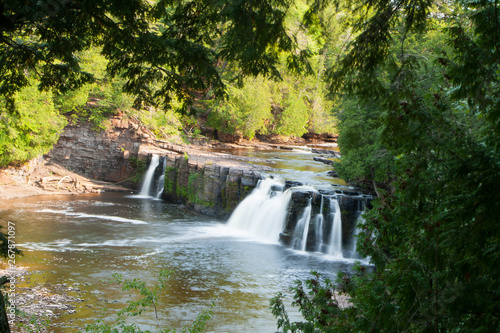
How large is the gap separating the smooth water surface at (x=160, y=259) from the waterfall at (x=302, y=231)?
0.59m

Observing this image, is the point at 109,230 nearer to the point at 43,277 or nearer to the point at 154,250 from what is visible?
the point at 154,250

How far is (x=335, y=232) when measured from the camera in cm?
1531

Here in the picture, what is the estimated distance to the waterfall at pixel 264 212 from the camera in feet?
54.3

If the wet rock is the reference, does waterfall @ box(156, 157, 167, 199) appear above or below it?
below

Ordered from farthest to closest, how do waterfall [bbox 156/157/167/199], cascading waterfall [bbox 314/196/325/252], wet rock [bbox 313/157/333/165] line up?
1. wet rock [bbox 313/157/333/165]
2. waterfall [bbox 156/157/167/199]
3. cascading waterfall [bbox 314/196/325/252]

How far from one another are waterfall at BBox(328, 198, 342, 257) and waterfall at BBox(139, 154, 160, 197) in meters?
11.1

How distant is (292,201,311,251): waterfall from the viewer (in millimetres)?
15477

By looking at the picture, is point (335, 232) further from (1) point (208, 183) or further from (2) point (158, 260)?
(1) point (208, 183)

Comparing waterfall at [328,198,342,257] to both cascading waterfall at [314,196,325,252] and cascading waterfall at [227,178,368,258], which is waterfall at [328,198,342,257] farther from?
cascading waterfall at [314,196,325,252]

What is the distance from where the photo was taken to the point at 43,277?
11.0 m

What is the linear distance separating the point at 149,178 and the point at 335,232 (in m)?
11.7

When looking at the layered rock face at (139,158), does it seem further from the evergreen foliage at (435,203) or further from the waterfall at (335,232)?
the evergreen foliage at (435,203)

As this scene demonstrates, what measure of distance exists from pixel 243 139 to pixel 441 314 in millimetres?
30656

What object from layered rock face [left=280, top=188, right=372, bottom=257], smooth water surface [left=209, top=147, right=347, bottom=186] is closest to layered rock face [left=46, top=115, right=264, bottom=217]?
smooth water surface [left=209, top=147, right=347, bottom=186]
